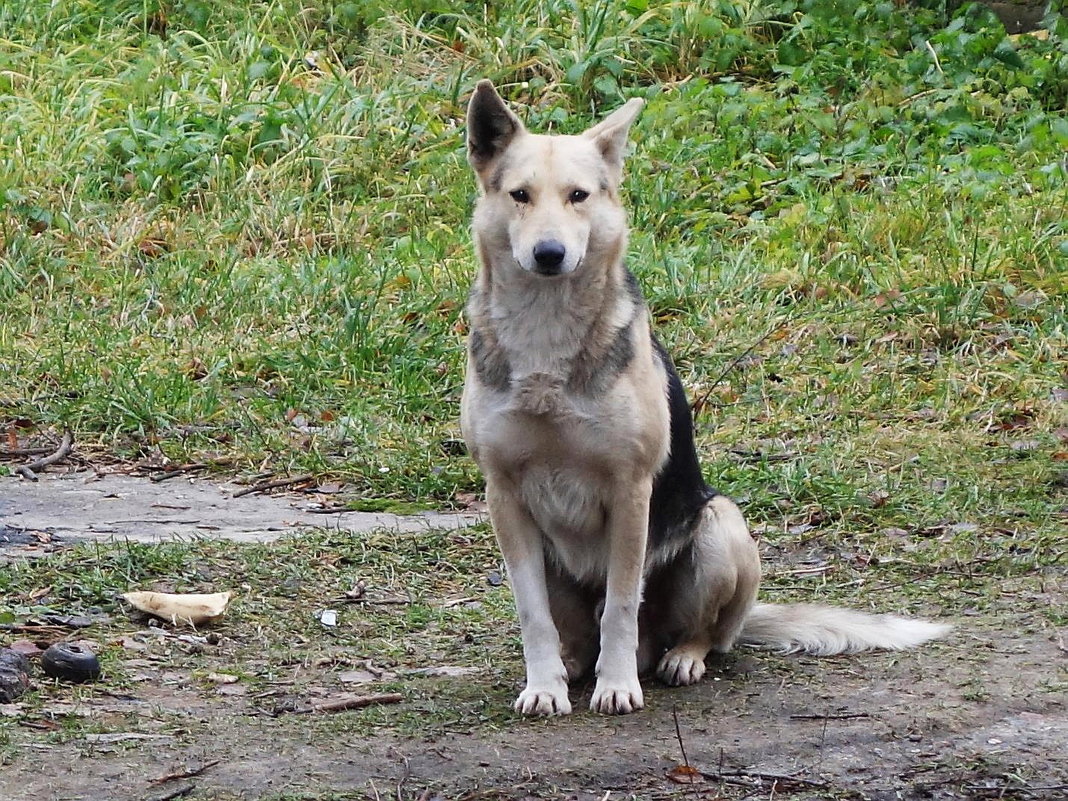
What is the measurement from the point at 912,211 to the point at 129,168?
5615 mm

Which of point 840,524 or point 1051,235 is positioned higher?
point 1051,235

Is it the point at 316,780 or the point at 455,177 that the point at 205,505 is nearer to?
the point at 316,780

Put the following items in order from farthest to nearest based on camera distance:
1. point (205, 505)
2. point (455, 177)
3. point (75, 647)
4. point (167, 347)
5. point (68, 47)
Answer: point (68, 47)
point (455, 177)
point (167, 347)
point (205, 505)
point (75, 647)

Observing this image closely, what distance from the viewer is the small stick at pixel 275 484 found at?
6.90m

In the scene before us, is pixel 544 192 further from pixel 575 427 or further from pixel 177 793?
pixel 177 793

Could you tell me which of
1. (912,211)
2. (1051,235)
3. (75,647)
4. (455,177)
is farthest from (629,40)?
(75,647)

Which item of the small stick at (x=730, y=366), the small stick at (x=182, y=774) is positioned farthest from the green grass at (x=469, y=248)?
the small stick at (x=182, y=774)

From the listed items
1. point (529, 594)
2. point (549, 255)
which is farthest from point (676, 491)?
point (549, 255)

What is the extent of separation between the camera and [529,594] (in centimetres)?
420

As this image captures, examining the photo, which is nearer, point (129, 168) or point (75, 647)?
point (75, 647)

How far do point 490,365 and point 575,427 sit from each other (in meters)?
0.34

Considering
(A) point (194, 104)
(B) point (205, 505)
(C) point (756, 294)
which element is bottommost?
(B) point (205, 505)

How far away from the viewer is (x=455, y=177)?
34.6ft

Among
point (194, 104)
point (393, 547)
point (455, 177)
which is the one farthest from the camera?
point (194, 104)
